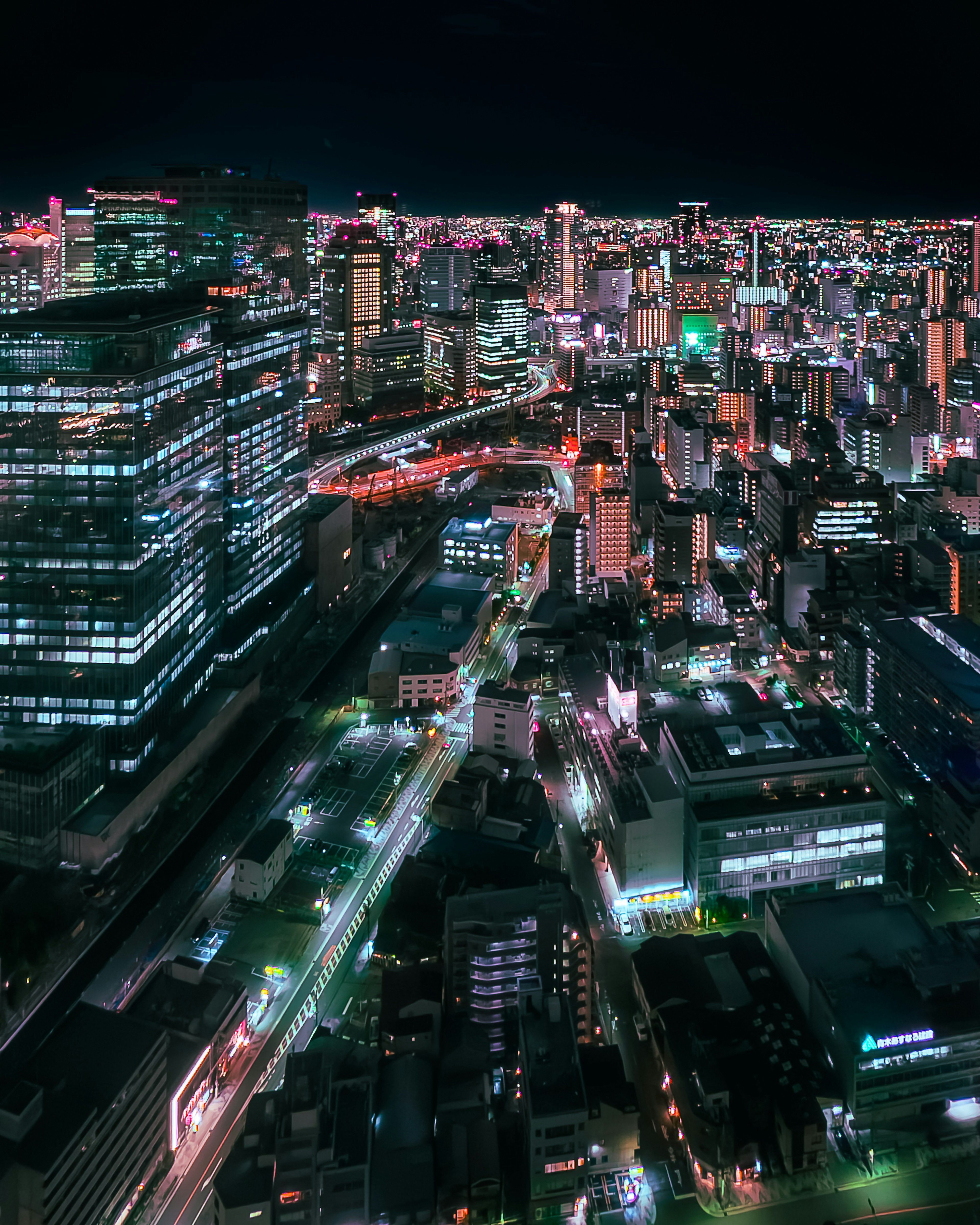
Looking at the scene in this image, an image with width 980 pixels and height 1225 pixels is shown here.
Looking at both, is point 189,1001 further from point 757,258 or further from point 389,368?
point 757,258

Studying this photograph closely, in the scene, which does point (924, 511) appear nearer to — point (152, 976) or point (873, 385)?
point (873, 385)

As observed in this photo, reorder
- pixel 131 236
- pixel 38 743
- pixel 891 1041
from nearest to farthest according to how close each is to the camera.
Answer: pixel 891 1041 → pixel 38 743 → pixel 131 236

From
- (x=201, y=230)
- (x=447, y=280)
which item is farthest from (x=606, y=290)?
(x=201, y=230)

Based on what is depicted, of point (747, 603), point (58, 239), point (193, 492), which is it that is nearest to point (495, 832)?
point (193, 492)

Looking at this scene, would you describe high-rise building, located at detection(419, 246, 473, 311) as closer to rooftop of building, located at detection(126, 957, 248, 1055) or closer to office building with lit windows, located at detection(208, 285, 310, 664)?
office building with lit windows, located at detection(208, 285, 310, 664)

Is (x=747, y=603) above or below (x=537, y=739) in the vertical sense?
above

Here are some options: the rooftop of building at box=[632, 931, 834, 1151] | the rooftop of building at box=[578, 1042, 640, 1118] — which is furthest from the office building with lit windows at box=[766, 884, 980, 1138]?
the rooftop of building at box=[578, 1042, 640, 1118]
